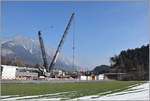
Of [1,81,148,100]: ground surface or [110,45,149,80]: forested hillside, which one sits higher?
[110,45,149,80]: forested hillside

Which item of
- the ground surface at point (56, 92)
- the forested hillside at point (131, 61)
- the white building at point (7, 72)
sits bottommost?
the ground surface at point (56, 92)

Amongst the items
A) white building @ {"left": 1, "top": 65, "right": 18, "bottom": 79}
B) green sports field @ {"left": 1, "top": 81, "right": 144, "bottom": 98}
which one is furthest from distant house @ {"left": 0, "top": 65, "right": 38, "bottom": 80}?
green sports field @ {"left": 1, "top": 81, "right": 144, "bottom": 98}

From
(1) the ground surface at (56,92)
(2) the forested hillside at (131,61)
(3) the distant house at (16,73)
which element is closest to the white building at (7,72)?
(3) the distant house at (16,73)

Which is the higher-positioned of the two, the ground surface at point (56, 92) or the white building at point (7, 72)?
the white building at point (7, 72)

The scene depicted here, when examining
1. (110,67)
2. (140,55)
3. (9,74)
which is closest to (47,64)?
(9,74)

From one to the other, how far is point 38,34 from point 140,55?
4633 cm

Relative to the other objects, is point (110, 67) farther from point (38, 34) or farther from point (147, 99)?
point (147, 99)

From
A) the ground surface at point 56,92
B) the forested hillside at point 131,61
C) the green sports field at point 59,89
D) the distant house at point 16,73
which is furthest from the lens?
the forested hillside at point 131,61

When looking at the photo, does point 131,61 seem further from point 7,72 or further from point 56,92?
point 56,92

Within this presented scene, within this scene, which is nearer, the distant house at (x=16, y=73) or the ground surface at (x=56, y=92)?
the ground surface at (x=56, y=92)

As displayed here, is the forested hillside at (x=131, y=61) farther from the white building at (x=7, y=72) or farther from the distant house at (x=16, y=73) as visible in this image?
the white building at (x=7, y=72)

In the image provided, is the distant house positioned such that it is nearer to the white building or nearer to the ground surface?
the white building

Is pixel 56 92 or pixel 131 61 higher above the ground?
pixel 131 61

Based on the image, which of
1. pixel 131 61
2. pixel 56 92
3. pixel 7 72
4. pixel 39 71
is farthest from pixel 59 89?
pixel 131 61
